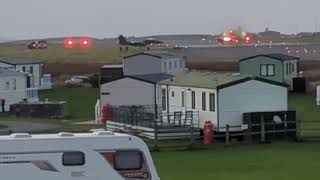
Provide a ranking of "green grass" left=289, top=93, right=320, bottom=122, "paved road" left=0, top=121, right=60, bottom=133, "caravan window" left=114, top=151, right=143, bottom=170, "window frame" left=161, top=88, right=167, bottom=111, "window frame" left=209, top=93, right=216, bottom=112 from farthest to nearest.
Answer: "green grass" left=289, top=93, right=320, bottom=122 → "paved road" left=0, top=121, right=60, bottom=133 → "window frame" left=161, top=88, right=167, bottom=111 → "window frame" left=209, top=93, right=216, bottom=112 → "caravan window" left=114, top=151, right=143, bottom=170

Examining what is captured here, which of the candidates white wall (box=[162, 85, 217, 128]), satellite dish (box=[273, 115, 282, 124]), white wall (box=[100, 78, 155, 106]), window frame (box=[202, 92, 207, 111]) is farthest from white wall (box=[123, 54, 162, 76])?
satellite dish (box=[273, 115, 282, 124])

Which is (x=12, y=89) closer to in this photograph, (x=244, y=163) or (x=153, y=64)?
(x=153, y=64)

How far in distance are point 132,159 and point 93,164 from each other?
2.54 ft

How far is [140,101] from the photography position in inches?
1710

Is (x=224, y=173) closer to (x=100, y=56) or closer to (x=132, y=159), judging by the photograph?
(x=132, y=159)

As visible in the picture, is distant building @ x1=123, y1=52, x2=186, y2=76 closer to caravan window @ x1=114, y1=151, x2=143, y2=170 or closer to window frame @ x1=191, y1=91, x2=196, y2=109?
window frame @ x1=191, y1=91, x2=196, y2=109

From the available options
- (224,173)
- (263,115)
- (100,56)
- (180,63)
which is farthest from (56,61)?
(224,173)

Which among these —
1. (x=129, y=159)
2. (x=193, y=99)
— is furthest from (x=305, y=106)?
(x=129, y=159)

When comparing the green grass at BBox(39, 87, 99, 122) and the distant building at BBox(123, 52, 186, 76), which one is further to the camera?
the distant building at BBox(123, 52, 186, 76)

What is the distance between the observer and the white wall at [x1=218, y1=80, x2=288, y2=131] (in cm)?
3612

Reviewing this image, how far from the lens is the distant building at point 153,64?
64.3m

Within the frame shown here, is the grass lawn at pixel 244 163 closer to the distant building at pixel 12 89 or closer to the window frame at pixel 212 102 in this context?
the window frame at pixel 212 102

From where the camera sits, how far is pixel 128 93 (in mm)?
43812

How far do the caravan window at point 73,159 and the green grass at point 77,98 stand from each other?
3501 cm
